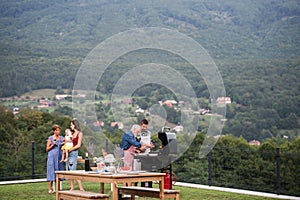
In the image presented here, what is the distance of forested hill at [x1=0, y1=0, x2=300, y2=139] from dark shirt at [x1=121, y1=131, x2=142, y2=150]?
2033cm

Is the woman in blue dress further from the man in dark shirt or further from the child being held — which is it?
the man in dark shirt

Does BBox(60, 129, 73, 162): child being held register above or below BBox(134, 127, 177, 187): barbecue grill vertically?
above

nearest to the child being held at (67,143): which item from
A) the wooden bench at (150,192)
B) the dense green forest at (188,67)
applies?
the wooden bench at (150,192)

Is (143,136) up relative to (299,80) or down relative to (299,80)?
down

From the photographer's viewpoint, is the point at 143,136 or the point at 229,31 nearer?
the point at 143,136

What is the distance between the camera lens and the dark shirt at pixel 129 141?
828 centimetres

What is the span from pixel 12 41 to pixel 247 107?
18.8m

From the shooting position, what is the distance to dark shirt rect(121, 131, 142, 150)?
8280 millimetres

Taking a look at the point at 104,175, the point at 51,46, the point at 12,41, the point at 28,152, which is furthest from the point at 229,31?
the point at 104,175

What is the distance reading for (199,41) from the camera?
39.9 m

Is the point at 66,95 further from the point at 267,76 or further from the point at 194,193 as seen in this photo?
the point at 194,193

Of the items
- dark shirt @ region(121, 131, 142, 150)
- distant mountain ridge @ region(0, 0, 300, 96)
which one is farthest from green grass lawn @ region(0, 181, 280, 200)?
distant mountain ridge @ region(0, 0, 300, 96)

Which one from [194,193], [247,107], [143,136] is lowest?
[194,193]

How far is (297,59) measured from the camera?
1431 inches
